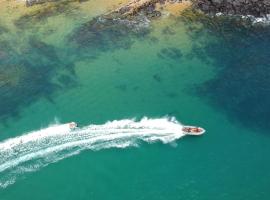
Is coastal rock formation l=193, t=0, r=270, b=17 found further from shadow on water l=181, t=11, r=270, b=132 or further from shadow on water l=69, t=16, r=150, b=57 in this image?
shadow on water l=69, t=16, r=150, b=57

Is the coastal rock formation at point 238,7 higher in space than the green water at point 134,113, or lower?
higher

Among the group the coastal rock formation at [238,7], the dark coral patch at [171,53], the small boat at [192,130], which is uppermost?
the coastal rock formation at [238,7]

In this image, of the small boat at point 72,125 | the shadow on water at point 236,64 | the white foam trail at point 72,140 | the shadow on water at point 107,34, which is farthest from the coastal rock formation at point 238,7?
the small boat at point 72,125

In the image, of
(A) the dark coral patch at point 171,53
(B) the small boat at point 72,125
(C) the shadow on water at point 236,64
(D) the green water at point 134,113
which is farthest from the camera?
(A) the dark coral patch at point 171,53

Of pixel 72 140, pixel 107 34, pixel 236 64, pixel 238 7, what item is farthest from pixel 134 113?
pixel 238 7

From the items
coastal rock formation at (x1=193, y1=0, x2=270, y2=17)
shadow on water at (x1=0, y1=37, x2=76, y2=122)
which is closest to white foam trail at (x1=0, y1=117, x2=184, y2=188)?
shadow on water at (x1=0, y1=37, x2=76, y2=122)

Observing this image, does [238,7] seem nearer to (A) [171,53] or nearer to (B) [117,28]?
(A) [171,53]

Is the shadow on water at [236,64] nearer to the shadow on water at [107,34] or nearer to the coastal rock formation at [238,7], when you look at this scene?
the coastal rock formation at [238,7]
